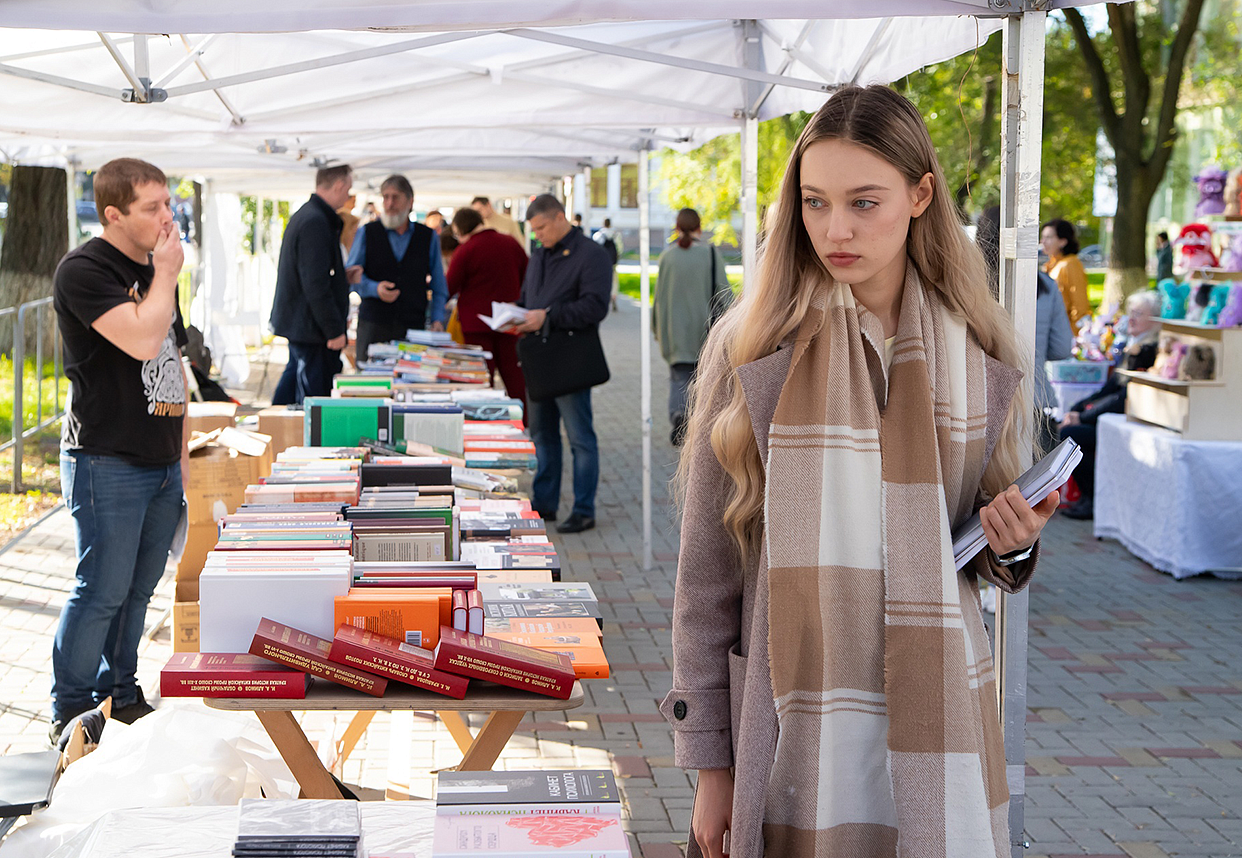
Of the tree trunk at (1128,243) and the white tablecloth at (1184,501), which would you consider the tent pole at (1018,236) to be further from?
the tree trunk at (1128,243)

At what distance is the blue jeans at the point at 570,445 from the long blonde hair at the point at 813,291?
18.1 feet

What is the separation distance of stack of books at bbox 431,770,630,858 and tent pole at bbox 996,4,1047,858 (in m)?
1.15

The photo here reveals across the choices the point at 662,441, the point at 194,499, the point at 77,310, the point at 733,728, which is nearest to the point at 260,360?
the point at 662,441

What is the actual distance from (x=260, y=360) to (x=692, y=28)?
40.3 feet

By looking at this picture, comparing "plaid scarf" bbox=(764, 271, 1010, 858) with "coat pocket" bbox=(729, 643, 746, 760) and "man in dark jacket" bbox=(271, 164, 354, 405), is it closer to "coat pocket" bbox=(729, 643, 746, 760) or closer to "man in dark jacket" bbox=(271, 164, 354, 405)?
"coat pocket" bbox=(729, 643, 746, 760)

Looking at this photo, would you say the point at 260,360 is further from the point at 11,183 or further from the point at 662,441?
the point at 662,441

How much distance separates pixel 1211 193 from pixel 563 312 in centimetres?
463

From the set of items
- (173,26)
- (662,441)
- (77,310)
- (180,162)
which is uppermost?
(180,162)

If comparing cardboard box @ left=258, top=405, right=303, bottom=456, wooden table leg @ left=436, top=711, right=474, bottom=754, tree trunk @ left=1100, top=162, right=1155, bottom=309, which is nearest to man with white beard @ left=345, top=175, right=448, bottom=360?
cardboard box @ left=258, top=405, right=303, bottom=456

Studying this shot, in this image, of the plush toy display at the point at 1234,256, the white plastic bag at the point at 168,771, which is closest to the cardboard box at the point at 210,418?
the white plastic bag at the point at 168,771

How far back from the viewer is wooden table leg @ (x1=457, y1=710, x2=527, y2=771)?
8.44 ft

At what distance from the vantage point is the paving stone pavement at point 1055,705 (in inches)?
152

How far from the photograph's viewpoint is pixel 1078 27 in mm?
14719

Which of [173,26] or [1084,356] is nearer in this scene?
[173,26]
